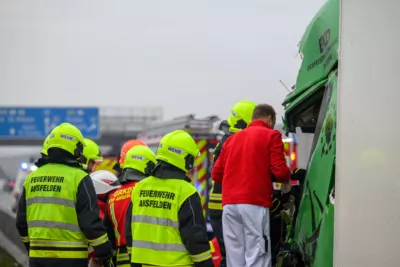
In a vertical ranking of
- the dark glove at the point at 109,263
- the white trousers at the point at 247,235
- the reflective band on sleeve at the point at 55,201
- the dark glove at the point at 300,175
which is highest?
the dark glove at the point at 300,175

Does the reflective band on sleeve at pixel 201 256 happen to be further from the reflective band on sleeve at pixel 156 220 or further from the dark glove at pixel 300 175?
the dark glove at pixel 300 175

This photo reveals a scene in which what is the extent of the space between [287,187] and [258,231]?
48 centimetres

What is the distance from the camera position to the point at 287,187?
6.96m

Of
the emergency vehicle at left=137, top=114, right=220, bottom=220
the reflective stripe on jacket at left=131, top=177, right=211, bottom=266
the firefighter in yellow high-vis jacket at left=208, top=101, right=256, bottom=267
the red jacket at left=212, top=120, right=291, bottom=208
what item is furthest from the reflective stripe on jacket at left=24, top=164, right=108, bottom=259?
the emergency vehicle at left=137, top=114, right=220, bottom=220

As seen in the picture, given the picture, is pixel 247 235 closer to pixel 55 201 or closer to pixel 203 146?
pixel 55 201

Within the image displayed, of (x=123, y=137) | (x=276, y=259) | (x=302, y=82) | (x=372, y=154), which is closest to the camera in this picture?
(x=372, y=154)

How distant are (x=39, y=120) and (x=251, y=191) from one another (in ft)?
120

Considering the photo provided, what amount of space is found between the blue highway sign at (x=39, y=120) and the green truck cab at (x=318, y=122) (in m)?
36.3

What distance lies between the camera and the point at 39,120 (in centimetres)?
4259

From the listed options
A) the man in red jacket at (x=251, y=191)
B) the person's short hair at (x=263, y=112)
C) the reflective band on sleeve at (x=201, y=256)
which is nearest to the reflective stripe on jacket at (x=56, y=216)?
the reflective band on sleeve at (x=201, y=256)

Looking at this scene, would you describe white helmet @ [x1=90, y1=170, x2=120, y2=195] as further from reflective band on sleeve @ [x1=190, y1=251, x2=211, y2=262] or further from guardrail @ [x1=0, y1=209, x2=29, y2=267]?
guardrail @ [x1=0, y1=209, x2=29, y2=267]

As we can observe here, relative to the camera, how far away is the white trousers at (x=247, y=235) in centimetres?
700

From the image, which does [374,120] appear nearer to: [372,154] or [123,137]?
[372,154]

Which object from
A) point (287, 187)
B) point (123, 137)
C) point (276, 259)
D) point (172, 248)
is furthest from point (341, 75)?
point (123, 137)
